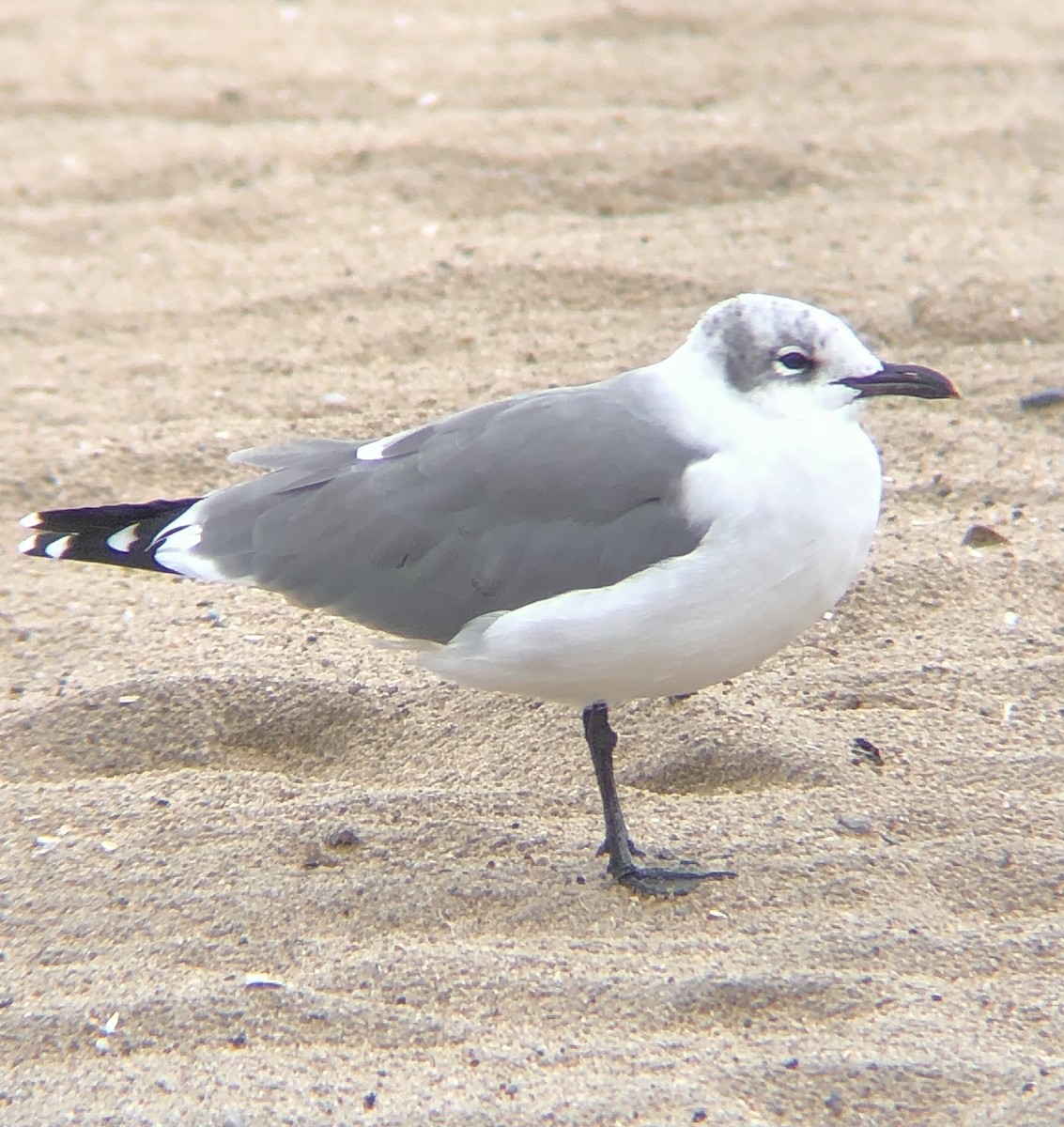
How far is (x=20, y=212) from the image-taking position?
5871 mm

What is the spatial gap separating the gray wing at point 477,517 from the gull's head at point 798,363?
18 cm

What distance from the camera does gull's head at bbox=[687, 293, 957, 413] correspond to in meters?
3.13

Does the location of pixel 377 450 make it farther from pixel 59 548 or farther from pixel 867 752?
pixel 867 752

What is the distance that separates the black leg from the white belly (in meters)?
0.15

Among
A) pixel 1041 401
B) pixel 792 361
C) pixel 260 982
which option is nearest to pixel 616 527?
pixel 792 361

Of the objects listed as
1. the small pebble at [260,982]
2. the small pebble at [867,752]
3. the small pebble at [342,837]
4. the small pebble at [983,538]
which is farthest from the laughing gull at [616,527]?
the small pebble at [983,538]

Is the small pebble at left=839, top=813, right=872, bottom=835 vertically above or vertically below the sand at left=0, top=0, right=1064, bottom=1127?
below

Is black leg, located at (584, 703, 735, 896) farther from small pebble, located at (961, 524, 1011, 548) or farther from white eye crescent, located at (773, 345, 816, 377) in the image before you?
small pebble, located at (961, 524, 1011, 548)

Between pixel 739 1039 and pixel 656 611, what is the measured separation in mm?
716

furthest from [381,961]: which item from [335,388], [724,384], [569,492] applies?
[335,388]

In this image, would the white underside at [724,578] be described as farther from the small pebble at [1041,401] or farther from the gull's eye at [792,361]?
the small pebble at [1041,401]

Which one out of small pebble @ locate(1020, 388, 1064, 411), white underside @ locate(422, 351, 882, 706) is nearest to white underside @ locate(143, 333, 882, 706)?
white underside @ locate(422, 351, 882, 706)

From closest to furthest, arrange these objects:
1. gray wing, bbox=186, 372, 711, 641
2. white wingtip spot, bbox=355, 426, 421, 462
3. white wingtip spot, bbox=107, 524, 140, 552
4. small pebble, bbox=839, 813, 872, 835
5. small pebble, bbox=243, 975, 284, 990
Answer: small pebble, bbox=243, 975, 284, 990
gray wing, bbox=186, 372, 711, 641
small pebble, bbox=839, 813, 872, 835
white wingtip spot, bbox=355, 426, 421, 462
white wingtip spot, bbox=107, 524, 140, 552

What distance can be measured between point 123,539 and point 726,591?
1297 mm
